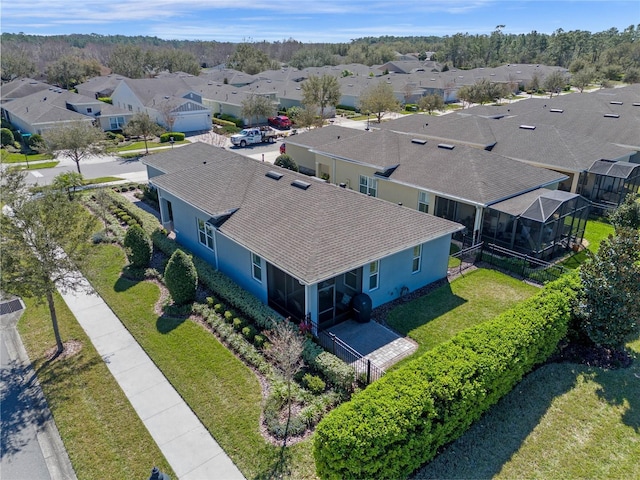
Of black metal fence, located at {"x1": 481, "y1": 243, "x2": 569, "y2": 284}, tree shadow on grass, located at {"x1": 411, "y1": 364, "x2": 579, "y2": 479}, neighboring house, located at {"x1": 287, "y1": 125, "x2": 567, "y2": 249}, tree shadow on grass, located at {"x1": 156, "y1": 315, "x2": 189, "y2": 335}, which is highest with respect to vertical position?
neighboring house, located at {"x1": 287, "y1": 125, "x2": 567, "y2": 249}

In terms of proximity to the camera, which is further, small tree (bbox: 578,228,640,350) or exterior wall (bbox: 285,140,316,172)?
exterior wall (bbox: 285,140,316,172)

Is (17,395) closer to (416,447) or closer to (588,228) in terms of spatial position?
(416,447)

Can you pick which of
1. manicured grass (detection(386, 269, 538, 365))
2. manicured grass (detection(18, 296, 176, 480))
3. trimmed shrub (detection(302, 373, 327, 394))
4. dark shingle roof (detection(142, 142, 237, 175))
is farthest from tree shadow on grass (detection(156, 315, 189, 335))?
dark shingle roof (detection(142, 142, 237, 175))

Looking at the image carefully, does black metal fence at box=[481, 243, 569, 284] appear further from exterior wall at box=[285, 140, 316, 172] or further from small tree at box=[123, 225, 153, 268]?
exterior wall at box=[285, 140, 316, 172]

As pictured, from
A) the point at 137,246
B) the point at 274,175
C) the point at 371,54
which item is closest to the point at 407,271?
the point at 274,175

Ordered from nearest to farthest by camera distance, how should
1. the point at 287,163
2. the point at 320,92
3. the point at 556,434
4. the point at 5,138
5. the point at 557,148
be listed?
the point at 556,434
the point at 557,148
the point at 287,163
the point at 5,138
the point at 320,92

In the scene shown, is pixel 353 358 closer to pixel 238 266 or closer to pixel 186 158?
pixel 238 266

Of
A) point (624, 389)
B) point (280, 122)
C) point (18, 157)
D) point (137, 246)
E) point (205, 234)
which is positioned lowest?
point (624, 389)
